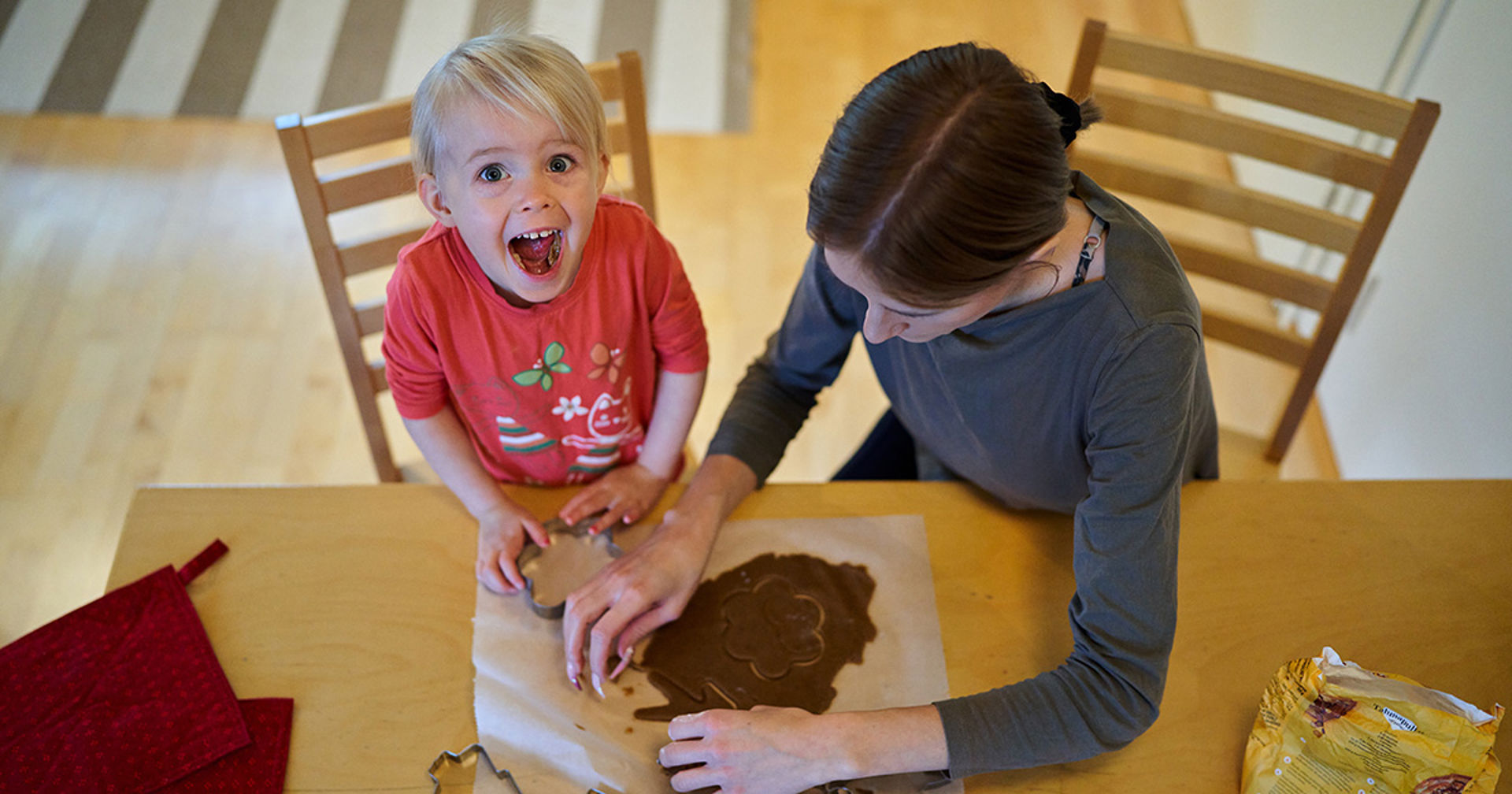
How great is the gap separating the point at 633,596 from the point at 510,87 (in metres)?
0.49

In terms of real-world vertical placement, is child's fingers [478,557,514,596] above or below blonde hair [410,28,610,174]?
below

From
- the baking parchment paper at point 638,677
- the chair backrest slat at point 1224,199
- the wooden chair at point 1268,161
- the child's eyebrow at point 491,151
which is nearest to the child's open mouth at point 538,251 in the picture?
the child's eyebrow at point 491,151

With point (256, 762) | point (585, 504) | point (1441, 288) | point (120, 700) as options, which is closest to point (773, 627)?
point (585, 504)

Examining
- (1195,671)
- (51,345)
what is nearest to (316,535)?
(1195,671)

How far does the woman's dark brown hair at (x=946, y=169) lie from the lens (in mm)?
767

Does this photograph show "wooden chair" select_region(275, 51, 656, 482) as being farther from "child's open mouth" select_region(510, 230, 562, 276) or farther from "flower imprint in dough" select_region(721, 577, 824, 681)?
"flower imprint in dough" select_region(721, 577, 824, 681)

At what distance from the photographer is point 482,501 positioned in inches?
42.8

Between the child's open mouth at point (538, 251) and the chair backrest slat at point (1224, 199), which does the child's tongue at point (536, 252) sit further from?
the chair backrest slat at point (1224, 199)

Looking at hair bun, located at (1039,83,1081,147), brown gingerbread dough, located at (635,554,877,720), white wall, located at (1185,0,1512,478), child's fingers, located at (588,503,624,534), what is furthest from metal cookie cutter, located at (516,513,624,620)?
white wall, located at (1185,0,1512,478)

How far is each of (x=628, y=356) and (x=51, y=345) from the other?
180 centimetres

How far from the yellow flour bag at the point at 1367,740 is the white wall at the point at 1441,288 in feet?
3.25

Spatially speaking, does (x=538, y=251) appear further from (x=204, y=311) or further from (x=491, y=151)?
(x=204, y=311)

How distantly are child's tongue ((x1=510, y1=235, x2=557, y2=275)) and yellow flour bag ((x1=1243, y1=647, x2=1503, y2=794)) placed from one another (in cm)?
81

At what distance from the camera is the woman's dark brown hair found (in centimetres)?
77
